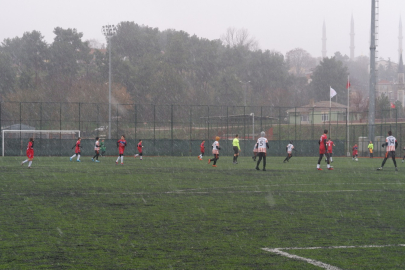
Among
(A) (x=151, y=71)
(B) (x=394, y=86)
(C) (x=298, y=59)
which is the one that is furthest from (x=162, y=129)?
(B) (x=394, y=86)

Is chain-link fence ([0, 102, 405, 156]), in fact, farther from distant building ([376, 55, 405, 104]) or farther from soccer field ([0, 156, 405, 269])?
distant building ([376, 55, 405, 104])

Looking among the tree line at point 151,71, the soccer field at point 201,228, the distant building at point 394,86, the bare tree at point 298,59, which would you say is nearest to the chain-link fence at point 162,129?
the tree line at point 151,71

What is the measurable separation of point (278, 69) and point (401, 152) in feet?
141

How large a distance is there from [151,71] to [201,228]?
7336cm

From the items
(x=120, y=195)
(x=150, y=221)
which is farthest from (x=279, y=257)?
(x=120, y=195)

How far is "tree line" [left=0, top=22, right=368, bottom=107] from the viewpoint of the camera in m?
77.2

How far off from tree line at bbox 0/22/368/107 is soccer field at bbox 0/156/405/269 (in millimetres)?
58272

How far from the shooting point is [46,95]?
76.1 meters

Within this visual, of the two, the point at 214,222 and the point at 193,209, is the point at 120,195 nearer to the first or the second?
the point at 193,209

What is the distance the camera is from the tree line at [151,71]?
77250 mm

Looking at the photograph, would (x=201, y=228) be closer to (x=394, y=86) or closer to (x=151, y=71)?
(x=151, y=71)

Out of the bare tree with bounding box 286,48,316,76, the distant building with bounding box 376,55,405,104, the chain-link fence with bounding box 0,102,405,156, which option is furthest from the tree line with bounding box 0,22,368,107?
the distant building with bounding box 376,55,405,104

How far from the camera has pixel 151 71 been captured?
80.9m

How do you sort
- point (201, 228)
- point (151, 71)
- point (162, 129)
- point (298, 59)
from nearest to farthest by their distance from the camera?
point (201, 228) → point (162, 129) → point (151, 71) → point (298, 59)
